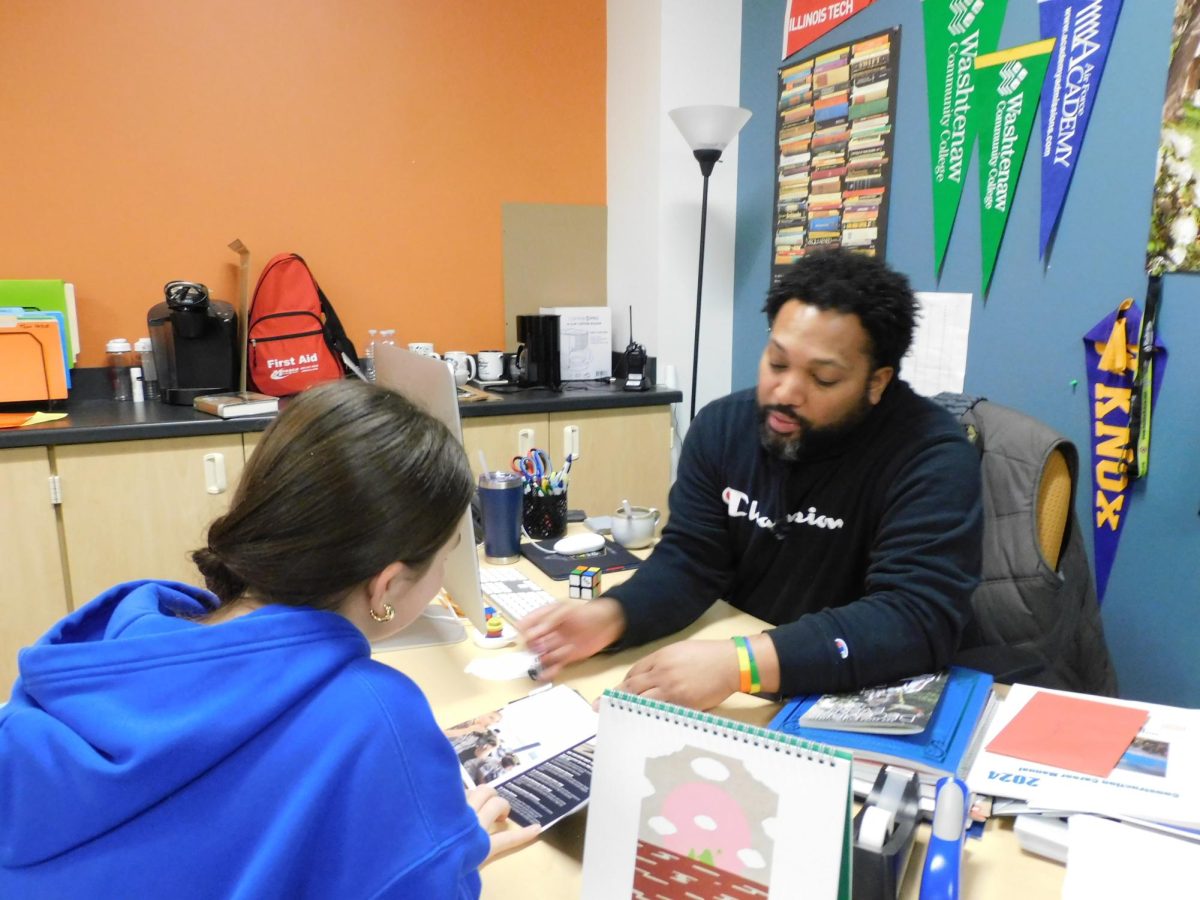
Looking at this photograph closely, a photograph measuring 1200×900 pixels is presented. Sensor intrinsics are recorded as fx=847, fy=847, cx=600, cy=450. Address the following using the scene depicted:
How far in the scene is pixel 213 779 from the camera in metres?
0.62

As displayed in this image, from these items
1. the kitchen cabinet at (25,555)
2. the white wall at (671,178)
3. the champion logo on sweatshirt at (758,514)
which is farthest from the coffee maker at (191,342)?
the champion logo on sweatshirt at (758,514)

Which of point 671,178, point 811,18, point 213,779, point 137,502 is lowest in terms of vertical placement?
point 137,502

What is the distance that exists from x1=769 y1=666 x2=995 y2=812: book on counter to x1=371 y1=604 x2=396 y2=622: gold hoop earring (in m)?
0.47

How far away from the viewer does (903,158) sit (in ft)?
7.71

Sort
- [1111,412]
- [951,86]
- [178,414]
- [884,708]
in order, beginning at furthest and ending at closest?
[178,414] → [951,86] → [1111,412] → [884,708]

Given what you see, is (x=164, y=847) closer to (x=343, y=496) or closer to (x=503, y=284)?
(x=343, y=496)

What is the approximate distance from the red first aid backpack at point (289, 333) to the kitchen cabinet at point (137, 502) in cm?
40

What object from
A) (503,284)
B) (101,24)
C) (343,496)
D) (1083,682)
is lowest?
(1083,682)

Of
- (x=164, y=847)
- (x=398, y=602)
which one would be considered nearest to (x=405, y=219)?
(x=398, y=602)

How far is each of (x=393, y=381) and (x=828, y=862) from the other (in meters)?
0.92

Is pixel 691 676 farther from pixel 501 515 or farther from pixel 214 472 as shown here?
pixel 214 472

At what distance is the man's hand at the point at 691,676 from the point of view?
1.03 m

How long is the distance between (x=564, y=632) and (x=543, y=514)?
0.52 meters

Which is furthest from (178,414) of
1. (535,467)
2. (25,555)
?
(535,467)
